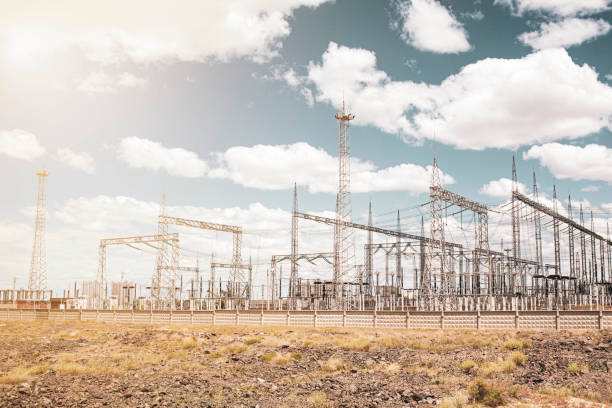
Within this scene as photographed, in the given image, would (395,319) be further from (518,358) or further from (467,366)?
(467,366)

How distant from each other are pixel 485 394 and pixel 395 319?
17.8 meters

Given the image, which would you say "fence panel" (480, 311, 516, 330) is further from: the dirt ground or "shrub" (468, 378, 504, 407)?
"shrub" (468, 378, 504, 407)

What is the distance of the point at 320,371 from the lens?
2041cm

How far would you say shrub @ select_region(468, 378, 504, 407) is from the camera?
14023 mm

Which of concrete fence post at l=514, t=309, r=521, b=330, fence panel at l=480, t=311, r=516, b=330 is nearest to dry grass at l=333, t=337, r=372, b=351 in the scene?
fence panel at l=480, t=311, r=516, b=330

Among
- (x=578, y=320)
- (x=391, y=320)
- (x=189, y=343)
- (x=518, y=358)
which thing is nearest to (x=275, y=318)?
(x=391, y=320)

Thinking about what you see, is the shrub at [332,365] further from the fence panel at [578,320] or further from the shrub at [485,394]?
the fence panel at [578,320]

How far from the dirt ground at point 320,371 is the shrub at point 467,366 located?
0.15ft

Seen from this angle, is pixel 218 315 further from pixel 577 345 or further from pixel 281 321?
pixel 577 345

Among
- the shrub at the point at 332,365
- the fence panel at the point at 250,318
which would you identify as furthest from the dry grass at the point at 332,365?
the fence panel at the point at 250,318

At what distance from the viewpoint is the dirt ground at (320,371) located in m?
15.2

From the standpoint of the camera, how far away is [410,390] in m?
15.9

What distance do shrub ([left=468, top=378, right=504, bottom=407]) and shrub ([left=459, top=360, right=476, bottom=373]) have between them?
3414mm

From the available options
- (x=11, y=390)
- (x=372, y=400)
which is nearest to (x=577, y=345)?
(x=372, y=400)
